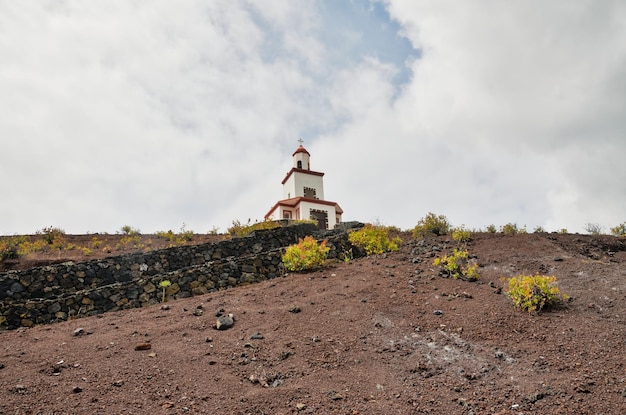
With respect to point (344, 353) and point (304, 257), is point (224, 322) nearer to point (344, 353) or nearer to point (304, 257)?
point (344, 353)

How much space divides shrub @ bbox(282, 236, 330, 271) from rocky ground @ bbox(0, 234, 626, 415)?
5.14 ft

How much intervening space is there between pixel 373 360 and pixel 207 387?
2.55 meters

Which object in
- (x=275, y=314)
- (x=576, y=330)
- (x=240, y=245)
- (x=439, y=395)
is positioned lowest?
(x=439, y=395)

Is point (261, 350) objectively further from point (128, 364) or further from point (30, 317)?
point (30, 317)

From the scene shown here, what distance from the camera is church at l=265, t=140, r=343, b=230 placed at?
30391mm

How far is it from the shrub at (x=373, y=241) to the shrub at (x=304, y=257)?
2133 millimetres

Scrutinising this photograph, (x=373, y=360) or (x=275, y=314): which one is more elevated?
(x=275, y=314)

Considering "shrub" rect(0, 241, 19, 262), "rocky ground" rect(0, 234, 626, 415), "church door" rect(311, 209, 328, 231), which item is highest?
"church door" rect(311, 209, 328, 231)

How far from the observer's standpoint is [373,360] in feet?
23.0

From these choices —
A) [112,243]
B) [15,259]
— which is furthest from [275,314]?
[112,243]

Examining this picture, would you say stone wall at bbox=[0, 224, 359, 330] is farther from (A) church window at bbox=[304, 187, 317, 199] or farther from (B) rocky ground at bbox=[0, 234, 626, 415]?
(A) church window at bbox=[304, 187, 317, 199]

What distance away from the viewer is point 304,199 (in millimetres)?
30562

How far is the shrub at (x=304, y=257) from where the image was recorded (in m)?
12.3

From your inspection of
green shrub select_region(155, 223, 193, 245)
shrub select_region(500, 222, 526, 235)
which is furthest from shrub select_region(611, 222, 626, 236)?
green shrub select_region(155, 223, 193, 245)
